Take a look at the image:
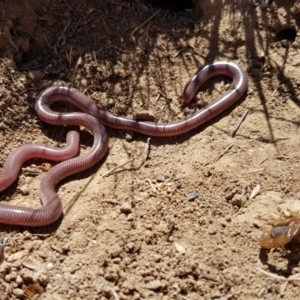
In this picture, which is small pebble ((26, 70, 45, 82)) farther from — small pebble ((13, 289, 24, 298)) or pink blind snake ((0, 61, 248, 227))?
small pebble ((13, 289, 24, 298))

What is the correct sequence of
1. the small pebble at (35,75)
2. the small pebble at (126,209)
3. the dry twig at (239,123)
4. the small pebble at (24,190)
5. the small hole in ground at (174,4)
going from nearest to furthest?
the small pebble at (126,209)
the small pebble at (24,190)
the dry twig at (239,123)
the small pebble at (35,75)
the small hole in ground at (174,4)

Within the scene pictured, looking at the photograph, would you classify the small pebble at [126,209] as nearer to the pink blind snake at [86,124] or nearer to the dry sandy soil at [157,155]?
the dry sandy soil at [157,155]

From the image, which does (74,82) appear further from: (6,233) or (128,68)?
(6,233)

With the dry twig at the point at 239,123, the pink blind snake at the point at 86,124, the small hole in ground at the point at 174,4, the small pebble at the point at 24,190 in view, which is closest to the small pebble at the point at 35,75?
the pink blind snake at the point at 86,124

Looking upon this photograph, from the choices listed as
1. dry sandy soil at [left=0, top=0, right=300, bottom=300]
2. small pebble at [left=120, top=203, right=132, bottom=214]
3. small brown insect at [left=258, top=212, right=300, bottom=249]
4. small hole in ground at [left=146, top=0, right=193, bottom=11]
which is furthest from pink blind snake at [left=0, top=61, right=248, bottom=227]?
small brown insect at [left=258, top=212, right=300, bottom=249]

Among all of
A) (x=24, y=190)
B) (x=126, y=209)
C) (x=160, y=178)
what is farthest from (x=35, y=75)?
(x=126, y=209)

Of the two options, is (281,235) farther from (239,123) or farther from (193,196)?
(239,123)

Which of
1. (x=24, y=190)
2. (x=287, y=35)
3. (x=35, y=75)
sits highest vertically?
(x=287, y=35)
